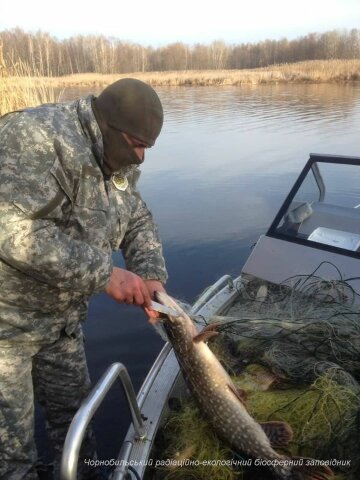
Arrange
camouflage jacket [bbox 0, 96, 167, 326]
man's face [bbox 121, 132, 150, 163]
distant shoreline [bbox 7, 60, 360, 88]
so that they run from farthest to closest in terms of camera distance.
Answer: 1. distant shoreline [bbox 7, 60, 360, 88]
2. man's face [bbox 121, 132, 150, 163]
3. camouflage jacket [bbox 0, 96, 167, 326]

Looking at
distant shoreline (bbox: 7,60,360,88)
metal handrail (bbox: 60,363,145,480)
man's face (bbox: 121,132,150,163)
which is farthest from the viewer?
distant shoreline (bbox: 7,60,360,88)

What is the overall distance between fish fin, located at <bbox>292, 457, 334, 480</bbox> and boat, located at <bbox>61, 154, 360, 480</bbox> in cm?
89

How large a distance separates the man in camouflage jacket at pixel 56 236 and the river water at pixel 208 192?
1.87 metres

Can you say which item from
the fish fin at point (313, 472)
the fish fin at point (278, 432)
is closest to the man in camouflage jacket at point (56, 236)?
the fish fin at point (278, 432)

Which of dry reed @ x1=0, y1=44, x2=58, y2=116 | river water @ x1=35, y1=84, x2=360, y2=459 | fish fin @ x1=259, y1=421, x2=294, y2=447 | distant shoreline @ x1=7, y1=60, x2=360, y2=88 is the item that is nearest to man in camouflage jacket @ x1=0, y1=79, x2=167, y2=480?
fish fin @ x1=259, y1=421, x2=294, y2=447

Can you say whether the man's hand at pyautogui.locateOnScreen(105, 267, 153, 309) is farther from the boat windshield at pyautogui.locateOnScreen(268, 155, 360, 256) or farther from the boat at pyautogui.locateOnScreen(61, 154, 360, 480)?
the boat windshield at pyautogui.locateOnScreen(268, 155, 360, 256)

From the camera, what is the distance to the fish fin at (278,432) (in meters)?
2.64

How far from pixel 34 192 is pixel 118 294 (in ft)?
2.49

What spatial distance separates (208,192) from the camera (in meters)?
11.4

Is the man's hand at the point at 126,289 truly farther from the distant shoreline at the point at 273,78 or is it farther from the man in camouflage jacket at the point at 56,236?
the distant shoreline at the point at 273,78

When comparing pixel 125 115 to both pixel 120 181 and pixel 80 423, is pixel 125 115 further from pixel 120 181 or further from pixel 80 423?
pixel 80 423

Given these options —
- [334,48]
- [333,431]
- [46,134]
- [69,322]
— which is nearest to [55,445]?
[69,322]

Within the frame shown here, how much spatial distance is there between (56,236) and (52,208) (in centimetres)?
15

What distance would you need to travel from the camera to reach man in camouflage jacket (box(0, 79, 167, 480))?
2.22 metres
